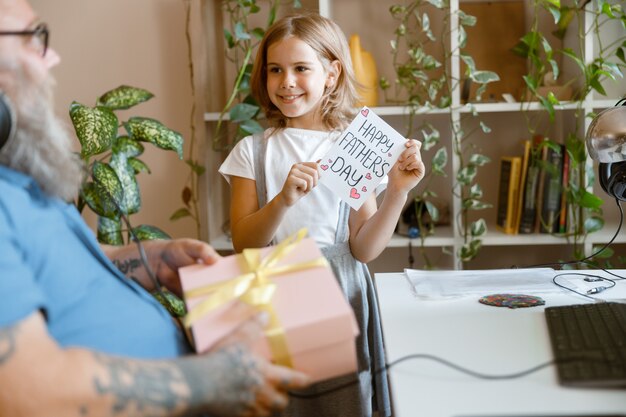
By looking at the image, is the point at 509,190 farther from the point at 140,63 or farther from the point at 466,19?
the point at 140,63

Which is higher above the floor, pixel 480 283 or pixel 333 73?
pixel 333 73

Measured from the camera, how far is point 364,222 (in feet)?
5.14

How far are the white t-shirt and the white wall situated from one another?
3.26 ft

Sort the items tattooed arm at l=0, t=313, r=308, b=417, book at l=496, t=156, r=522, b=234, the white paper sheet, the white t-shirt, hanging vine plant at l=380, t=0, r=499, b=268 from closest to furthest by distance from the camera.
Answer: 1. tattooed arm at l=0, t=313, r=308, b=417
2. the white paper sheet
3. the white t-shirt
4. hanging vine plant at l=380, t=0, r=499, b=268
5. book at l=496, t=156, r=522, b=234

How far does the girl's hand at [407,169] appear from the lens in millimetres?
1418

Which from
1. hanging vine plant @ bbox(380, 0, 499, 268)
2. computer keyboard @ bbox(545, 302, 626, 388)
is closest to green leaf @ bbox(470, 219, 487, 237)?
hanging vine plant @ bbox(380, 0, 499, 268)

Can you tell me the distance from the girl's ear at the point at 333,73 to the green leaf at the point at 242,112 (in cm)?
57

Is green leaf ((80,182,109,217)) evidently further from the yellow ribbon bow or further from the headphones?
the headphones

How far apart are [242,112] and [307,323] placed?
1.42m

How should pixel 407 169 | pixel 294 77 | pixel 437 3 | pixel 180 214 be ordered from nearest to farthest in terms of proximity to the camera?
pixel 407 169 → pixel 294 77 → pixel 437 3 → pixel 180 214

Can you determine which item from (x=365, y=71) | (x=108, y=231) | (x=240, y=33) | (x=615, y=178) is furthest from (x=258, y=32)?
(x=615, y=178)

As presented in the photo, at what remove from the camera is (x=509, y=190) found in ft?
7.52

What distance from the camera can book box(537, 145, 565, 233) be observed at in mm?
2207

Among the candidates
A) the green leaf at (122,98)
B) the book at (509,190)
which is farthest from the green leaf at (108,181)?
the book at (509,190)
